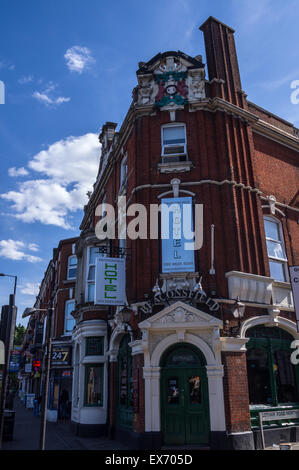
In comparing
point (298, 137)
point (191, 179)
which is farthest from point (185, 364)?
point (298, 137)

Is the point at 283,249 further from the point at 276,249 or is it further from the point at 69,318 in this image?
the point at 69,318

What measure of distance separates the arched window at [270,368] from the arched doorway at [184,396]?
6.13 feet

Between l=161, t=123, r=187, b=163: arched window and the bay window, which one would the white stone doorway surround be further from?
the bay window

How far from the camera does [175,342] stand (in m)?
12.1

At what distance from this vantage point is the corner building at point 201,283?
1171 cm

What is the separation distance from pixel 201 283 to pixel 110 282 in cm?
348

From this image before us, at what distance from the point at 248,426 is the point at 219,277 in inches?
186

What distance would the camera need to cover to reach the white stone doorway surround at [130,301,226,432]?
37.5 ft

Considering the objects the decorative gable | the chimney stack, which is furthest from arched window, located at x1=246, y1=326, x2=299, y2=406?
the chimney stack

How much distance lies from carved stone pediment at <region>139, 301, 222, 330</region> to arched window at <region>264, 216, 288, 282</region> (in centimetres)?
434

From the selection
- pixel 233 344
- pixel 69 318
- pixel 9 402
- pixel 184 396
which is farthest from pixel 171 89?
pixel 9 402

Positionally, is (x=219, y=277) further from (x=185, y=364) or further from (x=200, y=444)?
(x=200, y=444)

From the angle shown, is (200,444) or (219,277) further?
(219,277)
